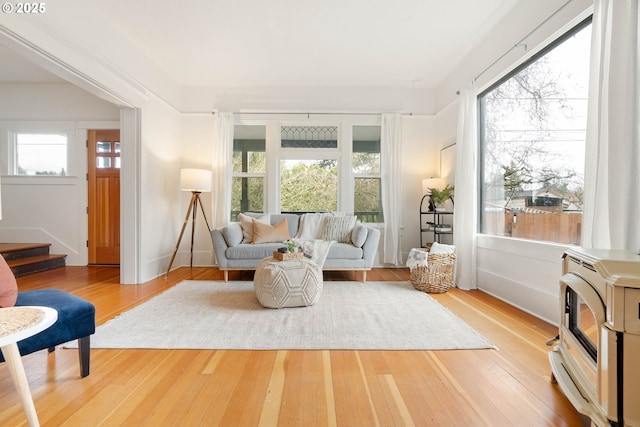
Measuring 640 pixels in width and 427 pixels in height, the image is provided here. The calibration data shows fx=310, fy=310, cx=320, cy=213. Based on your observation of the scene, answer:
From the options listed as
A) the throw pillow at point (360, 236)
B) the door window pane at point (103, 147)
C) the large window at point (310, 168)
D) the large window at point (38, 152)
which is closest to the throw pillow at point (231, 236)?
the large window at point (310, 168)

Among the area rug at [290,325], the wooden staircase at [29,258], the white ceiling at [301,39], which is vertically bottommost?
the area rug at [290,325]

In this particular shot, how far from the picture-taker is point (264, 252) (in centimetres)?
390

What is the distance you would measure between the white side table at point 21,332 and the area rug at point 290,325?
0.96 meters

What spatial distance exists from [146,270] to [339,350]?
305cm

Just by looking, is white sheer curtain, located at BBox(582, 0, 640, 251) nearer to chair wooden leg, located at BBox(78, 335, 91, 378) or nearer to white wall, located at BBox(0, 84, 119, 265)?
chair wooden leg, located at BBox(78, 335, 91, 378)

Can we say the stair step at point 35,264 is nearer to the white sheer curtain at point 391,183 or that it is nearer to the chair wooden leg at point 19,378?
the chair wooden leg at point 19,378

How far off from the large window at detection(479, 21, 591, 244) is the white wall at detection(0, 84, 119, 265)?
548 cm

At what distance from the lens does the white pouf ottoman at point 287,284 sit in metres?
2.75

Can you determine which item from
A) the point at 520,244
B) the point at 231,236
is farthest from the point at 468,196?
the point at 231,236

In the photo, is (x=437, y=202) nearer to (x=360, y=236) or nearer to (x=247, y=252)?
(x=360, y=236)

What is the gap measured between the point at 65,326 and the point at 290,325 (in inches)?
54.6

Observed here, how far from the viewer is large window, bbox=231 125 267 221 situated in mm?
5094

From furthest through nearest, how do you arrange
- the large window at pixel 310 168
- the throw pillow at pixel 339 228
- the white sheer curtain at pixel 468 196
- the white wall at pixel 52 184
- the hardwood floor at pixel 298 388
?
the large window at pixel 310 168, the white wall at pixel 52 184, the throw pillow at pixel 339 228, the white sheer curtain at pixel 468 196, the hardwood floor at pixel 298 388

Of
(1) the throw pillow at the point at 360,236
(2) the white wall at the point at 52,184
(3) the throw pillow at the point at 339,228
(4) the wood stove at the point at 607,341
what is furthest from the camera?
(2) the white wall at the point at 52,184
